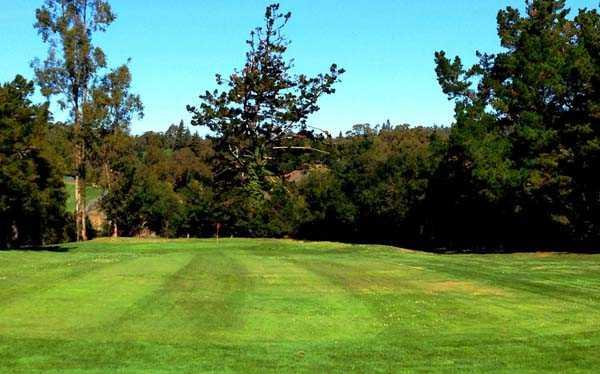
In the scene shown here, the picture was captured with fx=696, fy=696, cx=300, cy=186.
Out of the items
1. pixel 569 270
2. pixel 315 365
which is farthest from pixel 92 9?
pixel 315 365

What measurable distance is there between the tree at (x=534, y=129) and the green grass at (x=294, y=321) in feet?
74.5

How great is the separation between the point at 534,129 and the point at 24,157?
30809mm

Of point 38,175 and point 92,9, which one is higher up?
point 92,9

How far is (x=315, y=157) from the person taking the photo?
47.1 m

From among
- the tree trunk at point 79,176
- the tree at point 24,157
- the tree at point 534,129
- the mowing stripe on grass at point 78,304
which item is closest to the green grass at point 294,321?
the mowing stripe on grass at point 78,304

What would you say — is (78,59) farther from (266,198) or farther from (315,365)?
(315,365)

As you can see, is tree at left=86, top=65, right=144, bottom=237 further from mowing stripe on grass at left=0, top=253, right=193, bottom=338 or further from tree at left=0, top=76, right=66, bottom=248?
mowing stripe on grass at left=0, top=253, right=193, bottom=338

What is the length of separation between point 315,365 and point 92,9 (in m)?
49.7

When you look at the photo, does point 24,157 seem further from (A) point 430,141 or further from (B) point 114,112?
(A) point 430,141

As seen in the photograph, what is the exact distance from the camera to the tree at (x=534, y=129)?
132ft

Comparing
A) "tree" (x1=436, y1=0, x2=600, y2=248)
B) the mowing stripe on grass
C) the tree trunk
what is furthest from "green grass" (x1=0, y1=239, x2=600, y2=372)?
the tree trunk

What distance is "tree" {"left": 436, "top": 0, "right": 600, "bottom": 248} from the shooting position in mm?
40312

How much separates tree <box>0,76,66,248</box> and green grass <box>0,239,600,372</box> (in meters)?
19.6

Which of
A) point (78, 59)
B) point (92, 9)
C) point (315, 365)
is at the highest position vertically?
point (92, 9)
